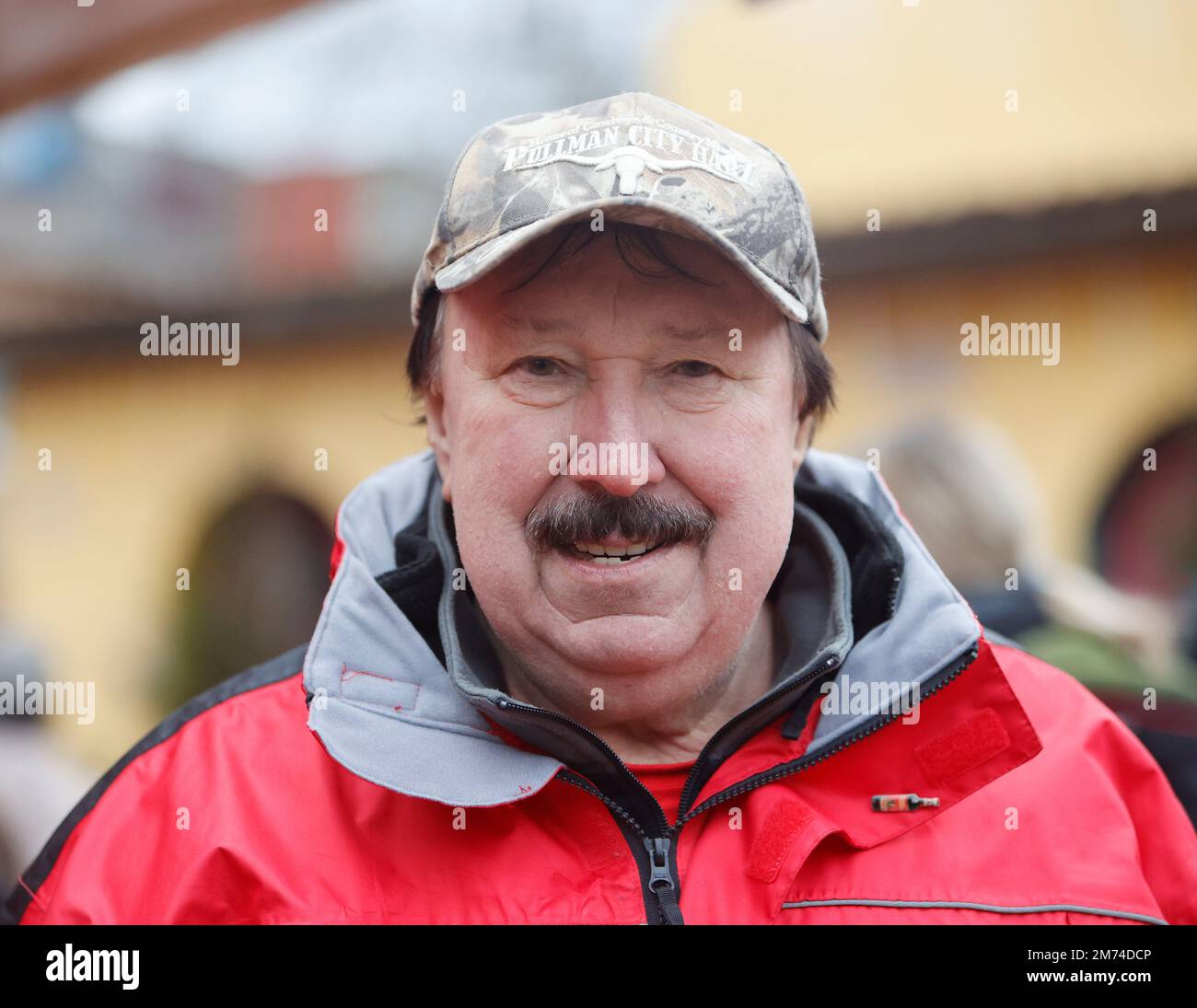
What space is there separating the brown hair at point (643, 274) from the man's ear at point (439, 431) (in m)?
0.02

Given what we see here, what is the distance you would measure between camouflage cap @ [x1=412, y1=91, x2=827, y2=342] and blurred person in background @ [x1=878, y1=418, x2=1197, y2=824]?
2263mm

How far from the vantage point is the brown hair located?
1.69 meters

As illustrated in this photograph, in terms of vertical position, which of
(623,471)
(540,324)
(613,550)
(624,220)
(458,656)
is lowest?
(458,656)

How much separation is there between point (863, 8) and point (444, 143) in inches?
208

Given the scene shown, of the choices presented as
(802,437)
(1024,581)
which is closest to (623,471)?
(802,437)

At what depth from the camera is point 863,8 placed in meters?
7.29

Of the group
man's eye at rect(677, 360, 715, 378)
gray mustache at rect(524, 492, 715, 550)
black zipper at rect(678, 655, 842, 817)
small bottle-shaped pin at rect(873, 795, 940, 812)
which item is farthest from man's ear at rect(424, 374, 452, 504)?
small bottle-shaped pin at rect(873, 795, 940, 812)

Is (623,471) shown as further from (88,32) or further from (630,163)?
(88,32)

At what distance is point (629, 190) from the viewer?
64.9 inches

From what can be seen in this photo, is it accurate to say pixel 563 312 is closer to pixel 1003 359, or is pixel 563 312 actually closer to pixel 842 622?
pixel 842 622

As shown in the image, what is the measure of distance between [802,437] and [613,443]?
1.58ft

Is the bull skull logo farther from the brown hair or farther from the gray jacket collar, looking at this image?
the gray jacket collar

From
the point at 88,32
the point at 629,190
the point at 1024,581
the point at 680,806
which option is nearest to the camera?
the point at 629,190

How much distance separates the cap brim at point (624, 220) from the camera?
1620 millimetres
